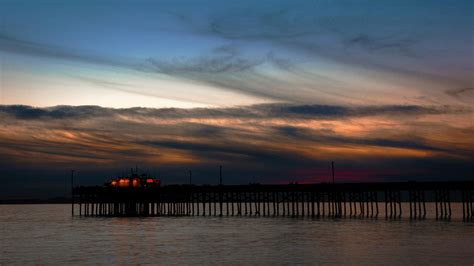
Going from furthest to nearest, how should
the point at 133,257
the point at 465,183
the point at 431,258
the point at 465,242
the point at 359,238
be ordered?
1. the point at 465,183
2. the point at 359,238
3. the point at 465,242
4. the point at 133,257
5. the point at 431,258

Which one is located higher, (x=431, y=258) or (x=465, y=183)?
(x=465, y=183)

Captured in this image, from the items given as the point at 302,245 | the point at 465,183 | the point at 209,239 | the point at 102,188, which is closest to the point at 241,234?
the point at 209,239

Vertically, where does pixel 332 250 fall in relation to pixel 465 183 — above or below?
below

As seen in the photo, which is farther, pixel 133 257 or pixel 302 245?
pixel 302 245

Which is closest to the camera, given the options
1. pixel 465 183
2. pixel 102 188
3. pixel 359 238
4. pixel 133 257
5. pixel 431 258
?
pixel 431 258

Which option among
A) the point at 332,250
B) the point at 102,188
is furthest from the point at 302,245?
the point at 102,188

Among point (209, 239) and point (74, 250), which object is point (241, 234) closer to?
point (209, 239)

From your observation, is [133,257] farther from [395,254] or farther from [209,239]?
[395,254]

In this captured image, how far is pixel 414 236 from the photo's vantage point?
6284 centimetres

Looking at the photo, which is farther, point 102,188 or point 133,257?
point 102,188

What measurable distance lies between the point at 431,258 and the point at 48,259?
3186cm

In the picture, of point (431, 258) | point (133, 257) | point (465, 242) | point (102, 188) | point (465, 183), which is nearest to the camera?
point (431, 258)

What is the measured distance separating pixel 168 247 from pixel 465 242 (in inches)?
1133

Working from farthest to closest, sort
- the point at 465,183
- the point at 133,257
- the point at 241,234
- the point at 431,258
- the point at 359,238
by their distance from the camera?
the point at 465,183 < the point at 241,234 < the point at 359,238 < the point at 133,257 < the point at 431,258
